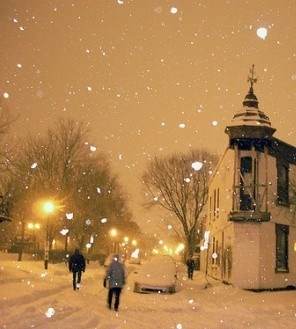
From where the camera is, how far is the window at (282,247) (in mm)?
25734

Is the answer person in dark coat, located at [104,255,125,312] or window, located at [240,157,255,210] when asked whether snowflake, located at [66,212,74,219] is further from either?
person in dark coat, located at [104,255,125,312]

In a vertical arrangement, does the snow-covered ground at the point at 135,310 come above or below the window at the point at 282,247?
below

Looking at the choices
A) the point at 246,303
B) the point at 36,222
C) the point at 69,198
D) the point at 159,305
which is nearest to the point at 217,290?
the point at 246,303

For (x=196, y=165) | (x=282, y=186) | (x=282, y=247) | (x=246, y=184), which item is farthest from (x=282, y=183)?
(x=196, y=165)

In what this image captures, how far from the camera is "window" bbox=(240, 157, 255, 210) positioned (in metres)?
24.9

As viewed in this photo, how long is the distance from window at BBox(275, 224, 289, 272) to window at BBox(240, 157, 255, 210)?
206 cm

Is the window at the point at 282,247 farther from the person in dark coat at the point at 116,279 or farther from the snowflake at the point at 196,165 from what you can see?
the snowflake at the point at 196,165

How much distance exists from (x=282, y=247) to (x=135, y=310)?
1356cm

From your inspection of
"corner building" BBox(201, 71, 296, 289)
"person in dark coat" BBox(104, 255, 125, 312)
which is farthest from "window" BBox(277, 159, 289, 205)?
"person in dark coat" BBox(104, 255, 125, 312)

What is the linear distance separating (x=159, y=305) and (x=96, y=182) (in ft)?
111

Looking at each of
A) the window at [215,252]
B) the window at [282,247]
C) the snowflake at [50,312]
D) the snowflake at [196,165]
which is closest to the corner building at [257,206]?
the window at [282,247]

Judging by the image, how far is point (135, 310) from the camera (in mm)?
14711

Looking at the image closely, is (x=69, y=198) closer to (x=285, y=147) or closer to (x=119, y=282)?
(x=285, y=147)

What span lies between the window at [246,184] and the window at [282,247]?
206 centimetres
